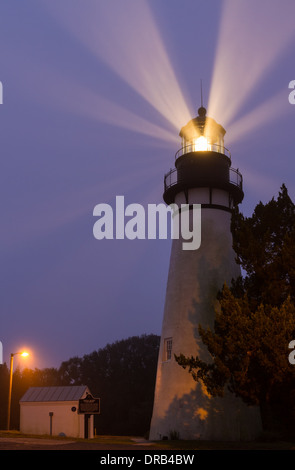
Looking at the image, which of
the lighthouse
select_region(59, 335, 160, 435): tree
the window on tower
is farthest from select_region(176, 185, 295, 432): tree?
select_region(59, 335, 160, 435): tree

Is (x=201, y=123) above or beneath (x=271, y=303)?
above

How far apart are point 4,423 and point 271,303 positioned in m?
46.1

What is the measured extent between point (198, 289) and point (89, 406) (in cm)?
1036

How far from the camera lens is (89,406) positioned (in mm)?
32906

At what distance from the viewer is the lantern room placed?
31.1 metres

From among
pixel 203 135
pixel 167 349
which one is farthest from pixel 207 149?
pixel 167 349

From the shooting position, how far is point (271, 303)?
2312 centimetres

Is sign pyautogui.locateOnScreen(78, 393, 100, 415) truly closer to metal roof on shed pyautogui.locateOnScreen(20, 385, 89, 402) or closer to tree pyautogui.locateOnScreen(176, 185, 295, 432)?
metal roof on shed pyautogui.locateOnScreen(20, 385, 89, 402)

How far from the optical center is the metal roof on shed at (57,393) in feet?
118

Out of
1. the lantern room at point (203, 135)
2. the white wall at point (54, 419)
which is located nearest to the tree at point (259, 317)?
the lantern room at point (203, 135)

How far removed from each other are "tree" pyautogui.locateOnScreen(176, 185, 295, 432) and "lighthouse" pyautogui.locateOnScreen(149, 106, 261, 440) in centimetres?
372

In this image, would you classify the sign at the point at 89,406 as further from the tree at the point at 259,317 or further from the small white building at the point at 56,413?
the tree at the point at 259,317
